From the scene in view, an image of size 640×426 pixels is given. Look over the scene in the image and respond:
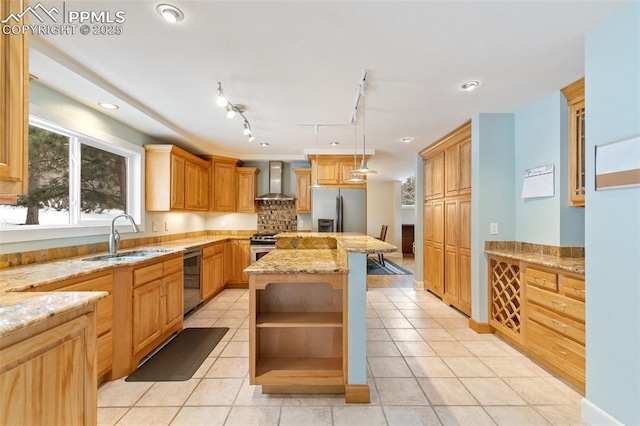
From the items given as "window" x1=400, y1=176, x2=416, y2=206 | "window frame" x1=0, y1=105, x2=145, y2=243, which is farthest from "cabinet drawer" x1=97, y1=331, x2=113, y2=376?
"window" x1=400, y1=176, x2=416, y2=206

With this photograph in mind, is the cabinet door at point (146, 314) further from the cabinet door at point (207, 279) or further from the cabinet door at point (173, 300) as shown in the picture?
the cabinet door at point (207, 279)

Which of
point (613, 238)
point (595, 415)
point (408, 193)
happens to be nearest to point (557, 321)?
point (595, 415)

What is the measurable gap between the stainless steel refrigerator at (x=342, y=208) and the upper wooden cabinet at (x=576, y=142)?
9.14ft

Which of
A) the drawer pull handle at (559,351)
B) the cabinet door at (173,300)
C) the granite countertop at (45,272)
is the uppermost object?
the granite countertop at (45,272)

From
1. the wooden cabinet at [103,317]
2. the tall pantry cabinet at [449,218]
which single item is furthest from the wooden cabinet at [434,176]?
the wooden cabinet at [103,317]

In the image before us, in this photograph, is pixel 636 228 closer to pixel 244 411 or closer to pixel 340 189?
pixel 244 411

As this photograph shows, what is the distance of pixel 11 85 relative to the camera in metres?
0.98

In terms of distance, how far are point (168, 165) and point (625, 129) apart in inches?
168

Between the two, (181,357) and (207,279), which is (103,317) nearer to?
(181,357)

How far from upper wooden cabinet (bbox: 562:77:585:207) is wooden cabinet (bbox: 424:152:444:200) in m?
1.63

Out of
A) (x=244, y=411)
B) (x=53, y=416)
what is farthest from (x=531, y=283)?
(x=53, y=416)

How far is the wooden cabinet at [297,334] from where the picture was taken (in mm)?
1893

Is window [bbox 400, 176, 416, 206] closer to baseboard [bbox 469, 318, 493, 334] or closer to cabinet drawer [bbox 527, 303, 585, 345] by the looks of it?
baseboard [bbox 469, 318, 493, 334]

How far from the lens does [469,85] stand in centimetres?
236
